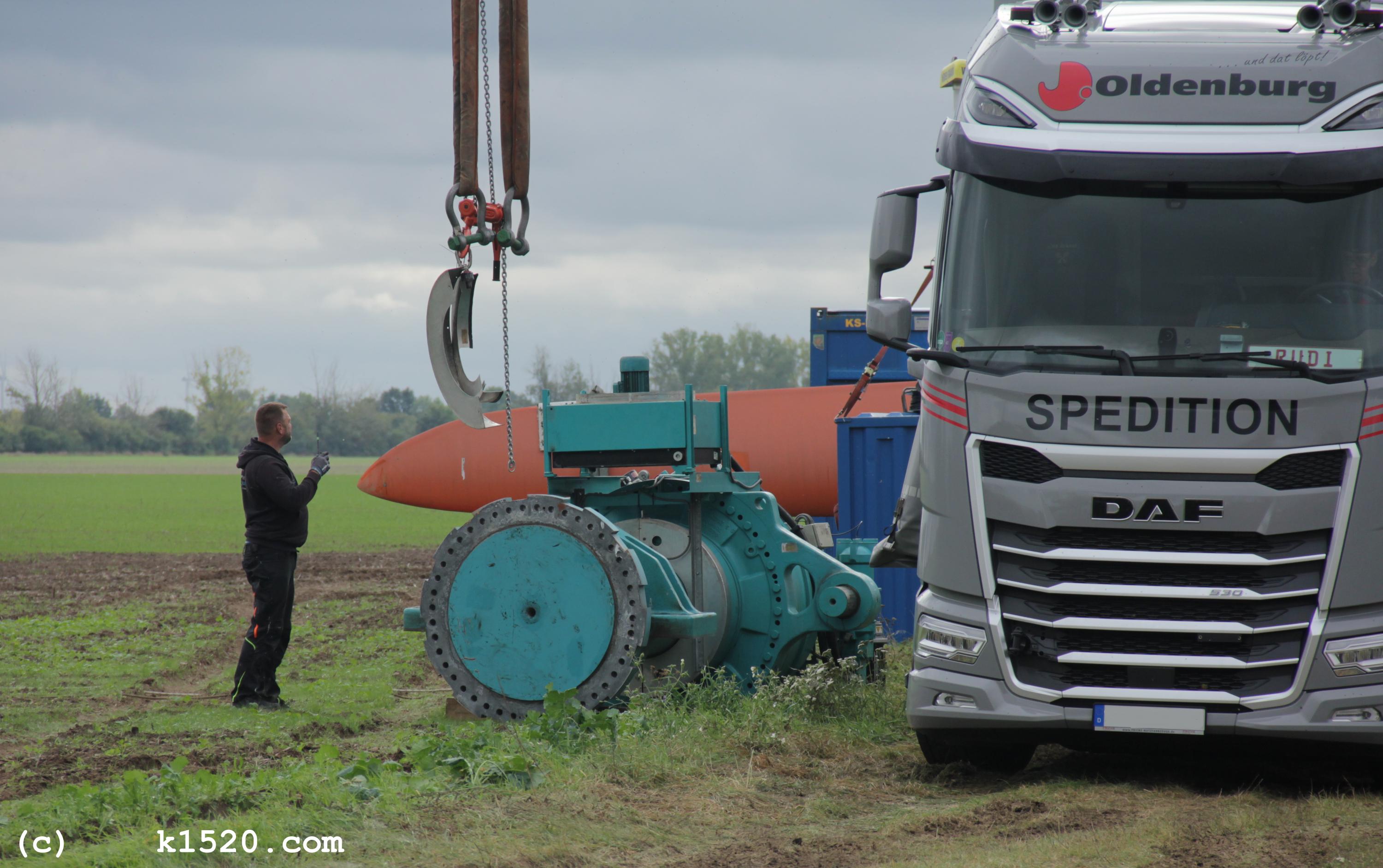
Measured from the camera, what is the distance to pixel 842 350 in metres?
16.6

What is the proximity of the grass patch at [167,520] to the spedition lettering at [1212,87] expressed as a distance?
21.8 meters

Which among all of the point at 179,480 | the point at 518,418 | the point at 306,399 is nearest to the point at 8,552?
the point at 518,418

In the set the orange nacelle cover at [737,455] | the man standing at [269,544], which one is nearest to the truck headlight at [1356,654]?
the man standing at [269,544]

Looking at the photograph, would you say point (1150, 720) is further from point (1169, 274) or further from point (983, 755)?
point (1169, 274)

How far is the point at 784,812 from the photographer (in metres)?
5.91

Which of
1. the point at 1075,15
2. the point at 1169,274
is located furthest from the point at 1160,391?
the point at 1075,15

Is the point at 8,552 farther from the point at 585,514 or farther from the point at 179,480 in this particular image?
the point at 179,480

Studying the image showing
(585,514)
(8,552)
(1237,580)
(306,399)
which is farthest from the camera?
(306,399)

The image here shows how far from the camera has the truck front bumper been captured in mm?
5684

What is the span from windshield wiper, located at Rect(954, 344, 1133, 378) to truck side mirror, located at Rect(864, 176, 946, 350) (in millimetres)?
406

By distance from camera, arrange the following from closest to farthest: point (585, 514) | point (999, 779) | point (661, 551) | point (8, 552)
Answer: point (999, 779)
point (585, 514)
point (661, 551)
point (8, 552)

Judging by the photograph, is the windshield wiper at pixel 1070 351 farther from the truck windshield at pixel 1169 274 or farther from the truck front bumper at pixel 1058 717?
the truck front bumper at pixel 1058 717

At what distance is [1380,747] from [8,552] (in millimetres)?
24492

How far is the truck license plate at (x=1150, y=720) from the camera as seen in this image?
5734 mm
